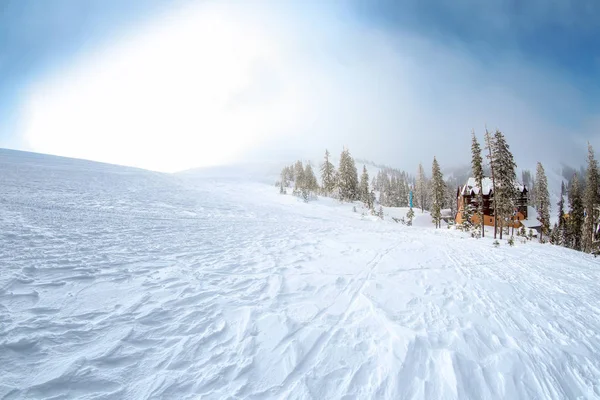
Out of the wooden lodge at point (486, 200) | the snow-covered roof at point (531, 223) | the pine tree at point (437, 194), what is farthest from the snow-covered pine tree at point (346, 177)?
the snow-covered roof at point (531, 223)

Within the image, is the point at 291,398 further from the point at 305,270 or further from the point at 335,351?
the point at 305,270

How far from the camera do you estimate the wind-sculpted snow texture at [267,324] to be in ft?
9.46

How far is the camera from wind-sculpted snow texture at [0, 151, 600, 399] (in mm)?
2885

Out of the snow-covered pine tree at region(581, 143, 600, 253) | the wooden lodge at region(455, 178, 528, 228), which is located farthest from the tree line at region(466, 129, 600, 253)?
the wooden lodge at region(455, 178, 528, 228)

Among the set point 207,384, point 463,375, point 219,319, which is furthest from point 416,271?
point 207,384

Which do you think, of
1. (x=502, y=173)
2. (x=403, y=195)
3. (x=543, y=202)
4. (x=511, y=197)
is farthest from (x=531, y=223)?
(x=403, y=195)

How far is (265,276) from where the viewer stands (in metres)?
6.29

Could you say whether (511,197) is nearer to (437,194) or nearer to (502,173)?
(502,173)

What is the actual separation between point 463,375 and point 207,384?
342cm

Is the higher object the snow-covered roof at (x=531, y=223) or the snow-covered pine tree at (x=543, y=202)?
the snow-covered pine tree at (x=543, y=202)

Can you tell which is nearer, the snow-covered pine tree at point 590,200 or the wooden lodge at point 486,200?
the snow-covered pine tree at point 590,200

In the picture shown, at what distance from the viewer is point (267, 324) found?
413 cm

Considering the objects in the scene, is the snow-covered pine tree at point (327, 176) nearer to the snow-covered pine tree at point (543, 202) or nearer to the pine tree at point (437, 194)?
the pine tree at point (437, 194)

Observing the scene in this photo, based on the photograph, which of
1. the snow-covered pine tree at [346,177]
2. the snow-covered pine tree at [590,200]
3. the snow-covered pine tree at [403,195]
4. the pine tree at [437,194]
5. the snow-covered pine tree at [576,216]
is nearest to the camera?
the snow-covered pine tree at [590,200]
